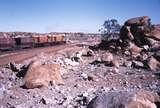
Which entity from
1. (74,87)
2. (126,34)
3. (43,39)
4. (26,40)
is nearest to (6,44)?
(26,40)

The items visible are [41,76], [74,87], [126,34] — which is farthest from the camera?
[126,34]

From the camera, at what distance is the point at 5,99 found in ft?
37.5

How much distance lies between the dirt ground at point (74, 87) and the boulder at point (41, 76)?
290 mm

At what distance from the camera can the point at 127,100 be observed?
7.79 m

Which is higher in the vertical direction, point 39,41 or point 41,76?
point 41,76

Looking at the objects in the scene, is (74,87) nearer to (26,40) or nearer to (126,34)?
(126,34)

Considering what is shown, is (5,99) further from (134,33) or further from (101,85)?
(134,33)

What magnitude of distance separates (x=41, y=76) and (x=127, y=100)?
6190mm

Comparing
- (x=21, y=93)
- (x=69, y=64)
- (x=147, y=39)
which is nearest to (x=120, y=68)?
(x=69, y=64)

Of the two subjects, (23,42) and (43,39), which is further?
(43,39)

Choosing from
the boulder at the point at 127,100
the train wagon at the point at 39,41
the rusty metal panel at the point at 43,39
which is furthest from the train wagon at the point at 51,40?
the boulder at the point at 127,100

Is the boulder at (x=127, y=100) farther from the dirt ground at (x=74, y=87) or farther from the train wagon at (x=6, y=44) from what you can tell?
the train wagon at (x=6, y=44)

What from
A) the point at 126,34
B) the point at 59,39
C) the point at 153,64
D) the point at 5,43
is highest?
the point at 126,34

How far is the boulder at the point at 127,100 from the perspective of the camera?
768 cm
